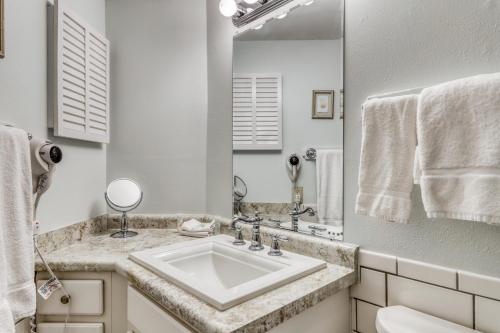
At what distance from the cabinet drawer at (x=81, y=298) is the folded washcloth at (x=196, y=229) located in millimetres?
471

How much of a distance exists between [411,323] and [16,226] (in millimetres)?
1215

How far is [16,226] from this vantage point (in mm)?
916

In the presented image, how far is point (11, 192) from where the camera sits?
91cm

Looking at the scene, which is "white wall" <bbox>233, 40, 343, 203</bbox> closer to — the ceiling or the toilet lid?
the ceiling

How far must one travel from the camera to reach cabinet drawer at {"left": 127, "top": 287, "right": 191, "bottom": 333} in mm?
796

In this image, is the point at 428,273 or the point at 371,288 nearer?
the point at 428,273

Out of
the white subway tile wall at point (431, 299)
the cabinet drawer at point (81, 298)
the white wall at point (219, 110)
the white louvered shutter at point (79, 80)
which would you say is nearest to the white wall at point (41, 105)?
the white louvered shutter at point (79, 80)

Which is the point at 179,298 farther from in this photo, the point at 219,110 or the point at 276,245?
the point at 219,110

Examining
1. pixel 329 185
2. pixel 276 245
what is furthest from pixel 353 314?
pixel 329 185

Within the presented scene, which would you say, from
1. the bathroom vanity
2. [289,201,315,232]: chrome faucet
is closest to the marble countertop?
the bathroom vanity

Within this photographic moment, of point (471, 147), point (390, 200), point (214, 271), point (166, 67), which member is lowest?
point (214, 271)

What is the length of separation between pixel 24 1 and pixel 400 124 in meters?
1.44

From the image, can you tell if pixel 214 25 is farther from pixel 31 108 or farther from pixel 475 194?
pixel 475 194

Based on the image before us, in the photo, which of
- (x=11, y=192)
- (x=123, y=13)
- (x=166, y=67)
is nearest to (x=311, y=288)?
(x=11, y=192)
